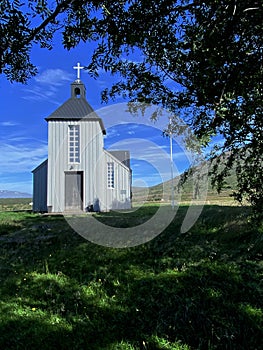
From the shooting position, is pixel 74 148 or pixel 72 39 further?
pixel 74 148

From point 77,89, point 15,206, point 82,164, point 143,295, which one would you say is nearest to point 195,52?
point 143,295

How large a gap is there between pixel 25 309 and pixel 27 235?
21.8 feet

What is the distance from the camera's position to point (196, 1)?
4.82 meters

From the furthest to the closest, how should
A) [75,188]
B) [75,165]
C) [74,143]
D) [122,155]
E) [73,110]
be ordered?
[122,155] < [73,110] < [74,143] < [75,188] < [75,165]

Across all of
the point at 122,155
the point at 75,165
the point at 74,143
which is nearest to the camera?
the point at 75,165

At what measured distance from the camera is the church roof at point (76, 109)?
79.2ft

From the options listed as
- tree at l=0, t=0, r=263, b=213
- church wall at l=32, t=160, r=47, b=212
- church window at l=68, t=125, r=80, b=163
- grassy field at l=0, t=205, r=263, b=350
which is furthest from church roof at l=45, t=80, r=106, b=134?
tree at l=0, t=0, r=263, b=213

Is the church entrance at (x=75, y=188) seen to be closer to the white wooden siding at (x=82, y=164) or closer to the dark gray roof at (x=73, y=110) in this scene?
the white wooden siding at (x=82, y=164)

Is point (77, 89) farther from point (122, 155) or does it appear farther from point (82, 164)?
point (122, 155)

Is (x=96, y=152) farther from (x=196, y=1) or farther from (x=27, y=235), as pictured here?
(x=196, y=1)

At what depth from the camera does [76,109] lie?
2486 centimetres

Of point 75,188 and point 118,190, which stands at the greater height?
point 75,188

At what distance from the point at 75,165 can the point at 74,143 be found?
178 cm

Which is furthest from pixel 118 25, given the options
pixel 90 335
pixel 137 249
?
pixel 137 249
